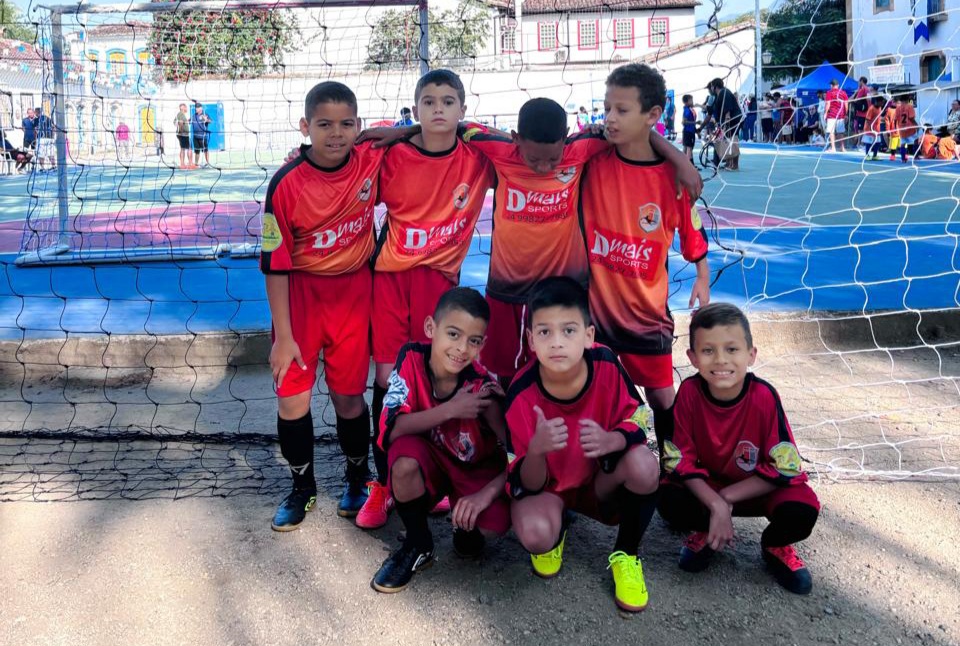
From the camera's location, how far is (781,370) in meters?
4.43

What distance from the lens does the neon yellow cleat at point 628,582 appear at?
7.27 ft

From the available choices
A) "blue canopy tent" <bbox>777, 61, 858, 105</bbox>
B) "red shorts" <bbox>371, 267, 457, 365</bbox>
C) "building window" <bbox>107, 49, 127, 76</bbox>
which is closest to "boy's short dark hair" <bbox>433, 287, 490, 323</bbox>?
"red shorts" <bbox>371, 267, 457, 365</bbox>

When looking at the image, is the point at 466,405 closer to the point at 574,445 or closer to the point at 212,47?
the point at 574,445

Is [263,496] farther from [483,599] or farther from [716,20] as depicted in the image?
[716,20]

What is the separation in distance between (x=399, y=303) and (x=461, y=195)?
45 centimetres

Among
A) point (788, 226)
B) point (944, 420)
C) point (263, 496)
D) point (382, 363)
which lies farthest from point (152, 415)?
point (788, 226)

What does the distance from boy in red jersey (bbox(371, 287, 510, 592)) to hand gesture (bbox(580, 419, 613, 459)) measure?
32 centimetres

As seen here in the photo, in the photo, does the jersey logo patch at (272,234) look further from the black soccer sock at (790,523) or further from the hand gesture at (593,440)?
the black soccer sock at (790,523)

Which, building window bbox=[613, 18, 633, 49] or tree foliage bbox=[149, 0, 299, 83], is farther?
tree foliage bbox=[149, 0, 299, 83]

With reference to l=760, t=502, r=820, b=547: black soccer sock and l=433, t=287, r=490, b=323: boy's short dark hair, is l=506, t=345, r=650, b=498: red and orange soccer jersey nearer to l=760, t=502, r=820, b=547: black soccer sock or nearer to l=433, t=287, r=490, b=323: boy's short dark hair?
l=433, t=287, r=490, b=323: boy's short dark hair

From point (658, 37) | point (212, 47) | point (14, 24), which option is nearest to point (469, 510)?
point (658, 37)

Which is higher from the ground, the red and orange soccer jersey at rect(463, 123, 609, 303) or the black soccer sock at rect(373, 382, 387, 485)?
the red and orange soccer jersey at rect(463, 123, 609, 303)

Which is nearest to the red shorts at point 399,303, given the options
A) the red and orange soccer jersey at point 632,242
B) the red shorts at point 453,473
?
the red shorts at point 453,473

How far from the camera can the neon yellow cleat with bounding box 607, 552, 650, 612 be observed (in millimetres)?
2215
